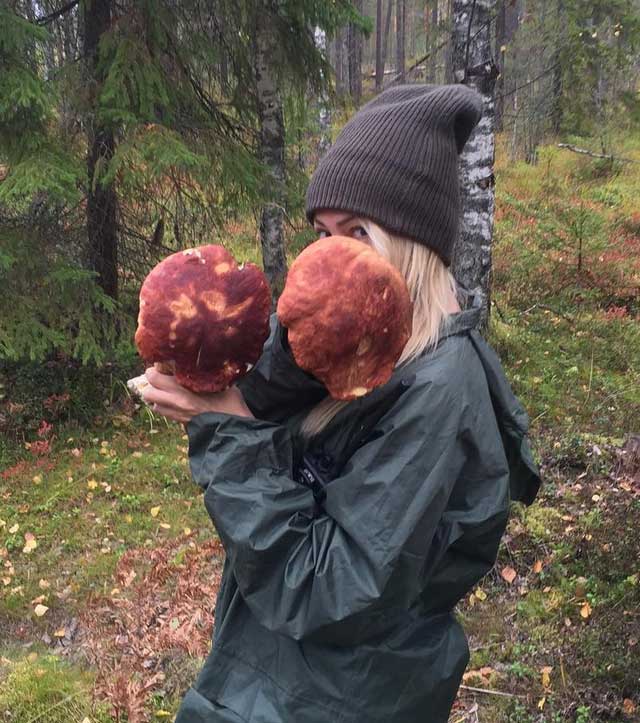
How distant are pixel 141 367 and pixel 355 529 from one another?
7.28 meters

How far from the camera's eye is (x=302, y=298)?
152cm

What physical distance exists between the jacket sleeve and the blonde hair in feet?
0.56

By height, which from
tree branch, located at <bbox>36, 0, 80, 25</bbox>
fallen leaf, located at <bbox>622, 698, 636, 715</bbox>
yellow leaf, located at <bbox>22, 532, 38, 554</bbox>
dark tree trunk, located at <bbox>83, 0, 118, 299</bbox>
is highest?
tree branch, located at <bbox>36, 0, 80, 25</bbox>

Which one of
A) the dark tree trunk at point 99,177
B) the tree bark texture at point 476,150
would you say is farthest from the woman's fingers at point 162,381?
the dark tree trunk at point 99,177

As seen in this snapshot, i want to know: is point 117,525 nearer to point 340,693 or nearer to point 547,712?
point 547,712

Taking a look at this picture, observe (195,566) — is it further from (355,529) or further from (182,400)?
(355,529)

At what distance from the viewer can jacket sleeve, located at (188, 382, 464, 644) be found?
1456 mm

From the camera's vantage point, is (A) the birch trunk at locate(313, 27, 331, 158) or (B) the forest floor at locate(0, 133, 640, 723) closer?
(B) the forest floor at locate(0, 133, 640, 723)

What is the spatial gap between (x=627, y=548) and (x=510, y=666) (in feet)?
3.97

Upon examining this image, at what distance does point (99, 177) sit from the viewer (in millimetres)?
7098

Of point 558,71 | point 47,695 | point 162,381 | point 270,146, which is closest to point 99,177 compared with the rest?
point 270,146

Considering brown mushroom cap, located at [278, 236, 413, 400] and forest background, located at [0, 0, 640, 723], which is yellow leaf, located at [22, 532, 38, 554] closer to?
forest background, located at [0, 0, 640, 723]

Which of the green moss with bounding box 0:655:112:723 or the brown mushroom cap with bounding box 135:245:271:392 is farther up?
the brown mushroom cap with bounding box 135:245:271:392

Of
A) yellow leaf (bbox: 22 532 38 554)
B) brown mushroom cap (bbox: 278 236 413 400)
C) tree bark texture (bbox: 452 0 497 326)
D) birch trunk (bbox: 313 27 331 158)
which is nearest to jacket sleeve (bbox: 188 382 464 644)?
brown mushroom cap (bbox: 278 236 413 400)
